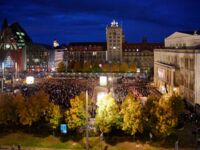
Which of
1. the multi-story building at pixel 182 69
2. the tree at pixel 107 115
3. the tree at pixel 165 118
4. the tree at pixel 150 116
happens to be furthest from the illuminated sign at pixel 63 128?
the multi-story building at pixel 182 69

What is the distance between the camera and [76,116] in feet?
167

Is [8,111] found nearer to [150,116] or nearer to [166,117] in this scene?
[150,116]

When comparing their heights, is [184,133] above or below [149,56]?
below

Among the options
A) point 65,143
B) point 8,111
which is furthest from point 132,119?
point 8,111

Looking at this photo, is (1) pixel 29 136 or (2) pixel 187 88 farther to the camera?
(2) pixel 187 88

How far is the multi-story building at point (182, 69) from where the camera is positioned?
243 feet

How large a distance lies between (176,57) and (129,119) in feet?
154

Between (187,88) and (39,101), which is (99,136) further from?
(187,88)

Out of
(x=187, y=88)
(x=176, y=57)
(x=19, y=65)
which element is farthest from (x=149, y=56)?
(x=187, y=88)

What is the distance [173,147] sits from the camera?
45.6m

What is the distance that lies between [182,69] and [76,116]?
40.3 metres

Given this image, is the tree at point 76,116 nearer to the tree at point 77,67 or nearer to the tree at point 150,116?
the tree at point 150,116

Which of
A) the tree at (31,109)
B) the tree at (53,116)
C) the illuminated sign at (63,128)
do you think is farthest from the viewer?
the tree at (31,109)

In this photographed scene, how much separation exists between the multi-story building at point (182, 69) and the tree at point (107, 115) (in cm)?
2770
